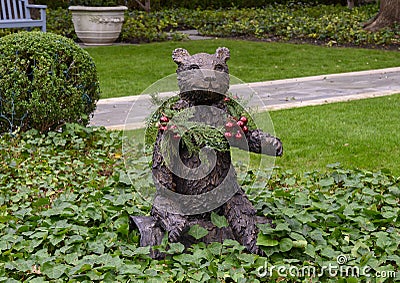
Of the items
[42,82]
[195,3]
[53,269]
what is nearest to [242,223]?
[53,269]

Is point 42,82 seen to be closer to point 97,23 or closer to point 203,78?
point 203,78

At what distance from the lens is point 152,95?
12.2 ft

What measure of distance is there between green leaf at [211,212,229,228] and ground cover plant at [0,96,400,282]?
0.37 ft

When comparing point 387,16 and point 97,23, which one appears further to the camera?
point 387,16

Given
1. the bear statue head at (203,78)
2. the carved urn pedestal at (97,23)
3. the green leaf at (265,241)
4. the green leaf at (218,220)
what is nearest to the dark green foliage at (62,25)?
the carved urn pedestal at (97,23)

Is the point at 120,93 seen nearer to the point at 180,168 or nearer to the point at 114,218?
the point at 114,218

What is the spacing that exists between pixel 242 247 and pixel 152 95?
1.01 m

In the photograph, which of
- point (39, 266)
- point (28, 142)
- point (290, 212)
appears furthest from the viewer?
point (28, 142)

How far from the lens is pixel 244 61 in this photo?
38.0 ft

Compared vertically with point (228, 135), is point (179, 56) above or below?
above

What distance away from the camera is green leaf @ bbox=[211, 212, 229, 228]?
3684mm

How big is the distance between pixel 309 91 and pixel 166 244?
223 inches

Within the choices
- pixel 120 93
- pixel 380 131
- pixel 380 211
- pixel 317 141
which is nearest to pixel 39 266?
pixel 380 211

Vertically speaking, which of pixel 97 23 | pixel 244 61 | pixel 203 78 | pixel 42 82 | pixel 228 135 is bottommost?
pixel 244 61
